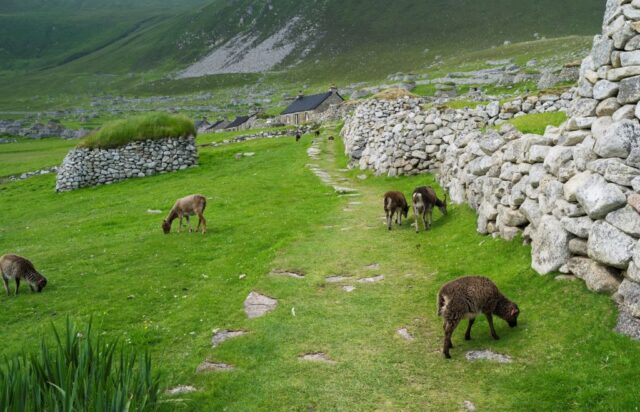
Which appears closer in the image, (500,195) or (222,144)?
(500,195)

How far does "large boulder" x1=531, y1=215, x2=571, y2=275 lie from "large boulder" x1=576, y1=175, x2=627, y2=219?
2.94 feet

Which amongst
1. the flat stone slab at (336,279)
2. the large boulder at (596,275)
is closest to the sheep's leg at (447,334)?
the large boulder at (596,275)

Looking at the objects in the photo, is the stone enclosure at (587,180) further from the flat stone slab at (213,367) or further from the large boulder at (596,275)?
the flat stone slab at (213,367)

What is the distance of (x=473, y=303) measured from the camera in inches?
397

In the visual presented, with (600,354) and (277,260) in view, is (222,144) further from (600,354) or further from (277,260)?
(600,354)

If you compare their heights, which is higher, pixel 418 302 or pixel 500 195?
pixel 500 195

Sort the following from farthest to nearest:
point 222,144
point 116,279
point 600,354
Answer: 1. point 222,144
2. point 116,279
3. point 600,354

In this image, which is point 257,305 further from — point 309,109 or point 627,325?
point 309,109

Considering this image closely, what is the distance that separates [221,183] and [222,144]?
104ft

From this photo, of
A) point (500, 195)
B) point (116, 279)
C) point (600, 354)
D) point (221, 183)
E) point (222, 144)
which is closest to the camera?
point (600, 354)

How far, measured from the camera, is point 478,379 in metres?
8.95

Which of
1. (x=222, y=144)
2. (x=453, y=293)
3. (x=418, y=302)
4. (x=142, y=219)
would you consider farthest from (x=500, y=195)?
(x=222, y=144)

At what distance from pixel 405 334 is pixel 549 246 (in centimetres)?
400

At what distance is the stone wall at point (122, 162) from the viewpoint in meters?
44.9
